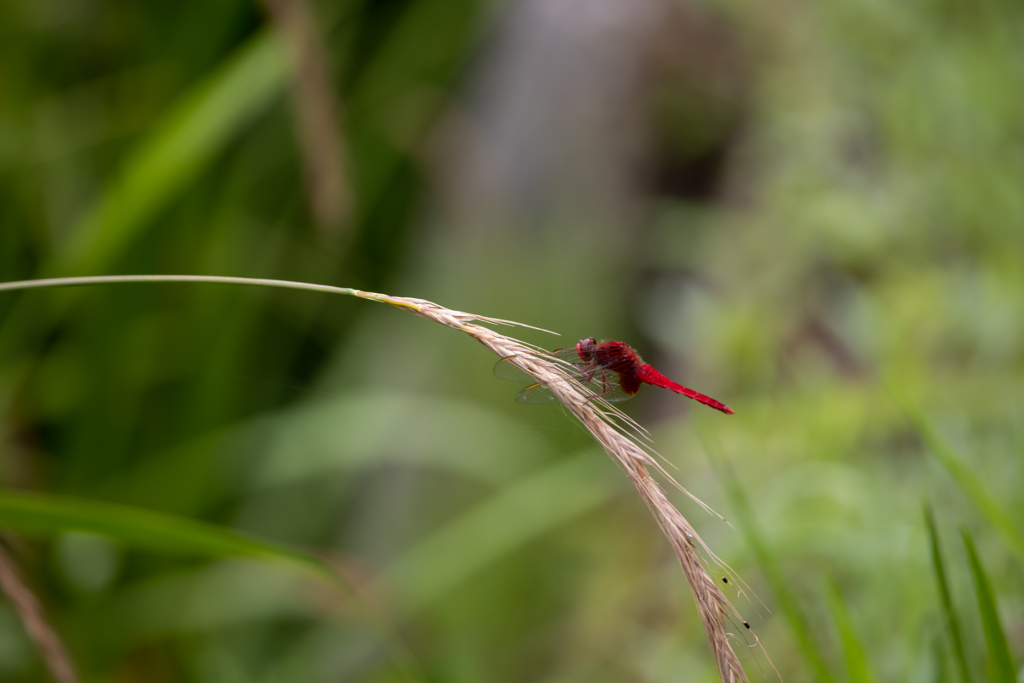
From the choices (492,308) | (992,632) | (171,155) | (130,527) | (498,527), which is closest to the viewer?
(992,632)

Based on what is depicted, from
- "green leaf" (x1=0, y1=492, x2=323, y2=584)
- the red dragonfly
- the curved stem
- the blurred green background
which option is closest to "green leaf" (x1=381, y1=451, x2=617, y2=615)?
the blurred green background

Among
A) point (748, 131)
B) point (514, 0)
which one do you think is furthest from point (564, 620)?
point (514, 0)

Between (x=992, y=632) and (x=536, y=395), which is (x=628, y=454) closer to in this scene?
(x=536, y=395)

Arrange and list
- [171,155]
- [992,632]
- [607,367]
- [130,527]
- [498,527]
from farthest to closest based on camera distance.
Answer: [498,527] → [171,155] → [607,367] → [130,527] → [992,632]

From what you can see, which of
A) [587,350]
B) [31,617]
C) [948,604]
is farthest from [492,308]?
[948,604]

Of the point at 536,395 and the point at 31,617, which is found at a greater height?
the point at 536,395

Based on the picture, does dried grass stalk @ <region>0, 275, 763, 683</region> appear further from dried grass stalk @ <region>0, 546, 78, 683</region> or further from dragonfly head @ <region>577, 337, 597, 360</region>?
dried grass stalk @ <region>0, 546, 78, 683</region>
